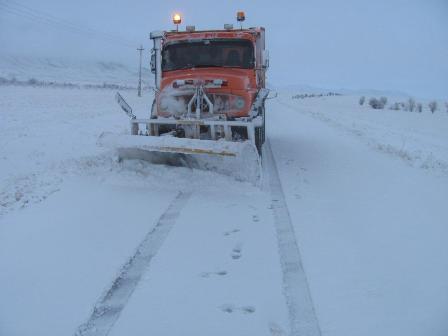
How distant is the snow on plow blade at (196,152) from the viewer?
5.91 m

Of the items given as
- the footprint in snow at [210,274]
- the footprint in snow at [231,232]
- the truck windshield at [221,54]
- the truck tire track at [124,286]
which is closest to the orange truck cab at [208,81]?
the truck windshield at [221,54]

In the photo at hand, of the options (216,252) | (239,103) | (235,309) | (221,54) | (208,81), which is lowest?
(235,309)

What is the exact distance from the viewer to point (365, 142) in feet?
40.0

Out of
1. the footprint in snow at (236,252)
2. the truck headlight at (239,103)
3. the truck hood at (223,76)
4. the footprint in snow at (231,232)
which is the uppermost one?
the truck hood at (223,76)

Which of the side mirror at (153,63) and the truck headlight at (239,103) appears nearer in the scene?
the truck headlight at (239,103)

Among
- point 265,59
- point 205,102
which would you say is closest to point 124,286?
point 205,102

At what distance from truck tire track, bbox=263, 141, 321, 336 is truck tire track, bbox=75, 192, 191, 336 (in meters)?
1.24

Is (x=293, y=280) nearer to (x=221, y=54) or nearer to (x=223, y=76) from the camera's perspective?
(x=223, y=76)

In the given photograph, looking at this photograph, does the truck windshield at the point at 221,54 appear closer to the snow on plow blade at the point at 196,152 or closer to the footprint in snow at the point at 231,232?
the snow on plow blade at the point at 196,152

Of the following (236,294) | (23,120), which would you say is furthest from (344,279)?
(23,120)

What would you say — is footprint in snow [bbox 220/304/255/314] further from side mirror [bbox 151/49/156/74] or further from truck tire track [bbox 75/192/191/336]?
side mirror [bbox 151/49/156/74]

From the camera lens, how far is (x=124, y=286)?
10.9 ft

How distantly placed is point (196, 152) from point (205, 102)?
5.76 ft

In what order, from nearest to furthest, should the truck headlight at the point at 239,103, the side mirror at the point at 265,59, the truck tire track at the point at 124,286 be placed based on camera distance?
the truck tire track at the point at 124,286 → the truck headlight at the point at 239,103 → the side mirror at the point at 265,59
